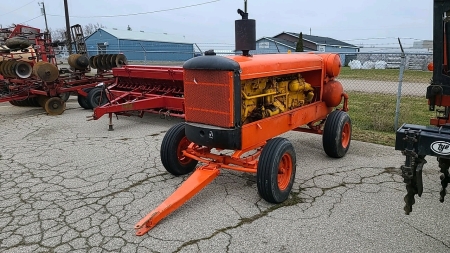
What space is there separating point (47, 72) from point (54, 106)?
865 mm

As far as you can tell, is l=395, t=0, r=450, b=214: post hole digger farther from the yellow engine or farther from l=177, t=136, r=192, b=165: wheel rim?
l=177, t=136, r=192, b=165: wheel rim

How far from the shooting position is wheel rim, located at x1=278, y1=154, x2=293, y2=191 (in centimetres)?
369

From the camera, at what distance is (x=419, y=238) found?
2.90 m

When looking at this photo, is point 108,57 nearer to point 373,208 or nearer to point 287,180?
point 287,180

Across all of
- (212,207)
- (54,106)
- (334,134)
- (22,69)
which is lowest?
(212,207)

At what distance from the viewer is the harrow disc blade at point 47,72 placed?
7.96 metres

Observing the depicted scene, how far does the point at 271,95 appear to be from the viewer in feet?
13.3

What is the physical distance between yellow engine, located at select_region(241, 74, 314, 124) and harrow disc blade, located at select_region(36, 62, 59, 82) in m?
6.13

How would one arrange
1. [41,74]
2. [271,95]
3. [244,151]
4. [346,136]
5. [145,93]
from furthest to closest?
[41,74], [145,93], [346,136], [271,95], [244,151]

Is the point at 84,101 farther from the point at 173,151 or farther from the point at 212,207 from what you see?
the point at 212,207

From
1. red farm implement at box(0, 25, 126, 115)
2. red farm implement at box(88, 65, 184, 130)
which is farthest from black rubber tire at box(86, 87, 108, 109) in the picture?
red farm implement at box(88, 65, 184, 130)

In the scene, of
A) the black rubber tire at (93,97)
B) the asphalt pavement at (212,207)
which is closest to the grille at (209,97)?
the asphalt pavement at (212,207)

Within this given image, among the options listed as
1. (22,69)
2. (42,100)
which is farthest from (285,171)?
(42,100)

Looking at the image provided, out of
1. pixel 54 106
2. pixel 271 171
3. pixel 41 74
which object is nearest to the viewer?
pixel 271 171
